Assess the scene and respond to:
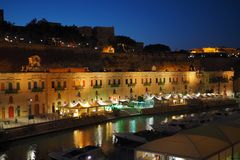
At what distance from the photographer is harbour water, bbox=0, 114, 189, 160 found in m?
23.7

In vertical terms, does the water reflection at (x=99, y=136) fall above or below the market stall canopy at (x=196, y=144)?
below

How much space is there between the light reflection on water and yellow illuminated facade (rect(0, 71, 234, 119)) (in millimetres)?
5727

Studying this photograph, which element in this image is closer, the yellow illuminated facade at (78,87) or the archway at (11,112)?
the archway at (11,112)

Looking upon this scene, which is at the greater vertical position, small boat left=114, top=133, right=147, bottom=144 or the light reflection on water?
small boat left=114, top=133, right=147, bottom=144

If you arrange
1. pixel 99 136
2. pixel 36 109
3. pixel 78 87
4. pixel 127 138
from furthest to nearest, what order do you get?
pixel 78 87 < pixel 36 109 < pixel 99 136 < pixel 127 138

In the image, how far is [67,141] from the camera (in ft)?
90.1

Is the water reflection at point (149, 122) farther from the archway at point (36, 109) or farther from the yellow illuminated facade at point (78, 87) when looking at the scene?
the archway at point (36, 109)

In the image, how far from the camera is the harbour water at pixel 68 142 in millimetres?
23688

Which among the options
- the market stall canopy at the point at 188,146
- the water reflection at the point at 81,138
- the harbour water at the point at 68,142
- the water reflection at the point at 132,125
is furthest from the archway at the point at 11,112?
the market stall canopy at the point at 188,146

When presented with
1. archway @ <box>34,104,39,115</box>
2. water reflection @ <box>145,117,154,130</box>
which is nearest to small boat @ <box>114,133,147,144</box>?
water reflection @ <box>145,117,154,130</box>

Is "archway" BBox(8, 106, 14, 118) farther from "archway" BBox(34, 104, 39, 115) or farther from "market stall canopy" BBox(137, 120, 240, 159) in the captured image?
"market stall canopy" BBox(137, 120, 240, 159)

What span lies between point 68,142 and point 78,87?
15.1m

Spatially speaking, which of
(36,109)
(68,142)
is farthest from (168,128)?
(36,109)

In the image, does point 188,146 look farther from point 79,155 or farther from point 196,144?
point 79,155
